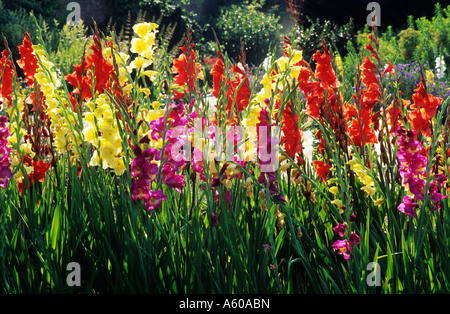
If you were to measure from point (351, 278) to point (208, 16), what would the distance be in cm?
1697

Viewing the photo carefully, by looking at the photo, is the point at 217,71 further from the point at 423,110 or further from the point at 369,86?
the point at 423,110

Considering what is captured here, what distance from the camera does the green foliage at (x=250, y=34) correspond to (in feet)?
45.2

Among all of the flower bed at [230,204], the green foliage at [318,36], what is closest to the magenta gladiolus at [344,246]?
the flower bed at [230,204]

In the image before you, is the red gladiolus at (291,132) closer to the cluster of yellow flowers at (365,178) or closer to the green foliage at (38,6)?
the cluster of yellow flowers at (365,178)

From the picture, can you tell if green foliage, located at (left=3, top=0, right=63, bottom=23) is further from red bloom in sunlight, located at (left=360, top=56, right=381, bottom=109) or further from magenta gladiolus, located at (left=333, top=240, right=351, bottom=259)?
magenta gladiolus, located at (left=333, top=240, right=351, bottom=259)

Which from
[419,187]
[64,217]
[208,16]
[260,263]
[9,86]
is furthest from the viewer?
[208,16]

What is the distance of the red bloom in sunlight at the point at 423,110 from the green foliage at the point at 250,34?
1174 cm

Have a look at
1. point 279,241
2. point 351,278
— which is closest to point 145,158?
point 279,241

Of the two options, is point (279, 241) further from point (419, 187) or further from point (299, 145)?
point (419, 187)

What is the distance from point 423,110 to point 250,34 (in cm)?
1274

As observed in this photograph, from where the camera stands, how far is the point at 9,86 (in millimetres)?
2266

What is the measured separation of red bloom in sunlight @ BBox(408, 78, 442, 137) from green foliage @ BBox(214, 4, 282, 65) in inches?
462

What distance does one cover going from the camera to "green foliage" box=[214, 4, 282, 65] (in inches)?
543

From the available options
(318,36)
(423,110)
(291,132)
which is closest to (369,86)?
(423,110)
